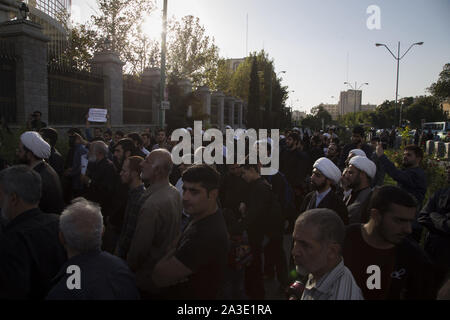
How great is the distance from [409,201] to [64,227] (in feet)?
7.09

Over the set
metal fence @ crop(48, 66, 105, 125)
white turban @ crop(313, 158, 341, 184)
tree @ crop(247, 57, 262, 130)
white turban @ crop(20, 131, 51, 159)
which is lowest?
white turban @ crop(313, 158, 341, 184)

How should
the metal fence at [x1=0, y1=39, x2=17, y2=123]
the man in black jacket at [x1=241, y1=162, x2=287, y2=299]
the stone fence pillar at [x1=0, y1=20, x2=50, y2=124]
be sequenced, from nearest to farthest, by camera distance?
the man in black jacket at [x1=241, y1=162, x2=287, y2=299], the metal fence at [x1=0, y1=39, x2=17, y2=123], the stone fence pillar at [x1=0, y1=20, x2=50, y2=124]

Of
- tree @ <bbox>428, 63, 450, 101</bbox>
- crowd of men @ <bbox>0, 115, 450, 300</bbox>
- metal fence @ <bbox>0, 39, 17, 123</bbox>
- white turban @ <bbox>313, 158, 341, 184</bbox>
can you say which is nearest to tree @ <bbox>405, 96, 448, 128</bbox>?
tree @ <bbox>428, 63, 450, 101</bbox>

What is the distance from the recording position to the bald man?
2545 mm

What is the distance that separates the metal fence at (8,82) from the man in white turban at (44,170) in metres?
7.16

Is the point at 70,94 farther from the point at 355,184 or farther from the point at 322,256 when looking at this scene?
the point at 322,256

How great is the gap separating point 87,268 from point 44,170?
2.18m

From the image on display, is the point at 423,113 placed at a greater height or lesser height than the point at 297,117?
lesser

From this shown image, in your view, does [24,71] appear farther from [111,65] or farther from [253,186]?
[253,186]

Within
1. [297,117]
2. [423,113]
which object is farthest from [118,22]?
[297,117]

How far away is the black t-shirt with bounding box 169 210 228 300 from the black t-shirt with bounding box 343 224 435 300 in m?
0.86

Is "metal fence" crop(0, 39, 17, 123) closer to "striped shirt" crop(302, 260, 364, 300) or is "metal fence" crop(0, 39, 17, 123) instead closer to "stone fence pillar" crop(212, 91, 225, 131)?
"striped shirt" crop(302, 260, 364, 300)

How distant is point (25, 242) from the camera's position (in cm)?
206

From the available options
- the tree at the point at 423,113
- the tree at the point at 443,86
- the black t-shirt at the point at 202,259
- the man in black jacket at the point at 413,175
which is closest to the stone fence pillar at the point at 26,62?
the black t-shirt at the point at 202,259
